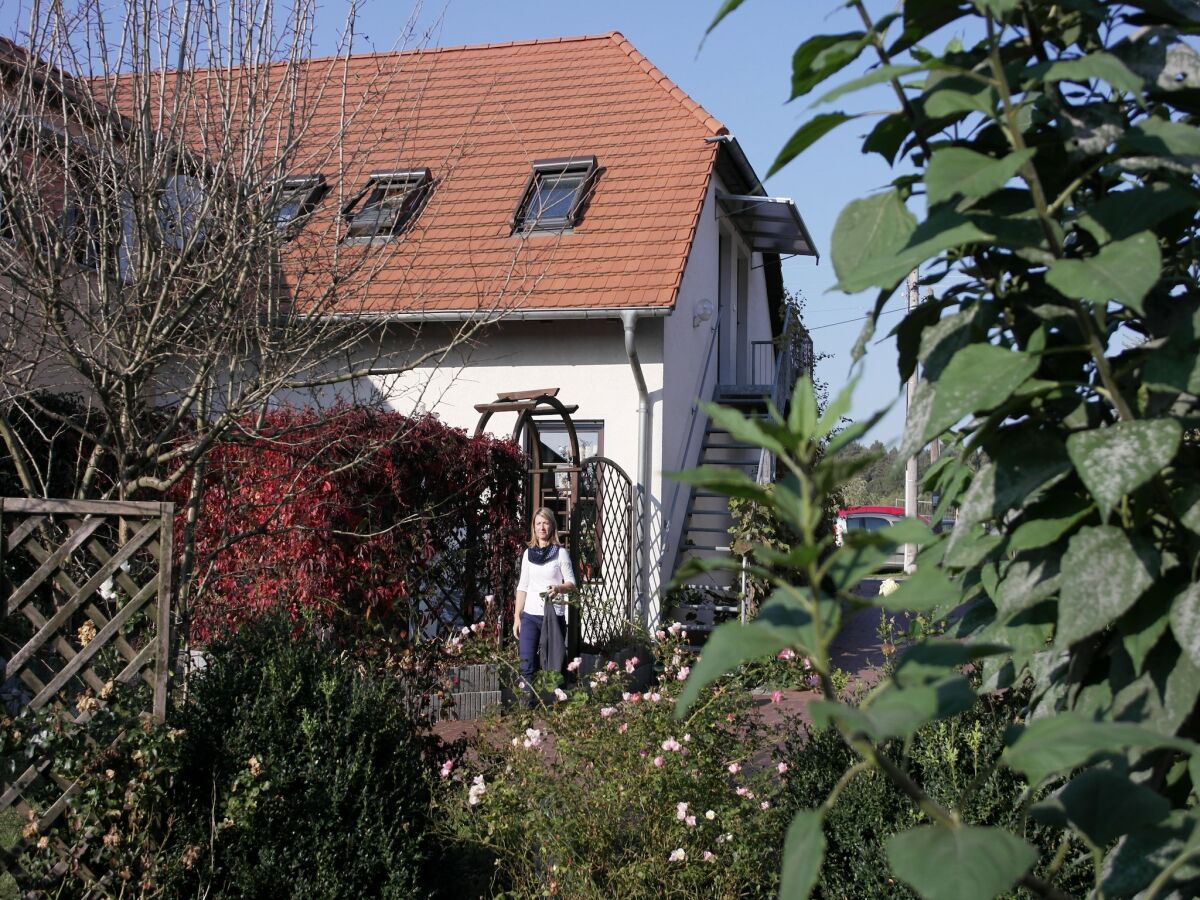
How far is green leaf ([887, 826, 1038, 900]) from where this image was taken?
849mm

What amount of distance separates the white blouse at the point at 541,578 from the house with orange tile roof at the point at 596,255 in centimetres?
235

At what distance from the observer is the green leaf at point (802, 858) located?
0.90 meters

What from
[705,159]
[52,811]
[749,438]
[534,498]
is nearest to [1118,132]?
[749,438]

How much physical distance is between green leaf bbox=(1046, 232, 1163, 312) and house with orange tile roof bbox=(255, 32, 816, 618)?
408 inches

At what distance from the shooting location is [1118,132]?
1.17 metres

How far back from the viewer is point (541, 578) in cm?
966

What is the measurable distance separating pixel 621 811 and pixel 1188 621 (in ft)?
11.8

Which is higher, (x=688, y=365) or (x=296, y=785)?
(x=688, y=365)

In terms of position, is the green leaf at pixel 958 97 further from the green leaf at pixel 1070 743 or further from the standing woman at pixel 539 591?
the standing woman at pixel 539 591

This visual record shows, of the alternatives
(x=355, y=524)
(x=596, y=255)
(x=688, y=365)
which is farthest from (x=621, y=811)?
(x=688, y=365)

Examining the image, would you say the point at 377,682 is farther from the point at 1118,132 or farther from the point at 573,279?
the point at 573,279

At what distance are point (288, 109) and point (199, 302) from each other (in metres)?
1.02

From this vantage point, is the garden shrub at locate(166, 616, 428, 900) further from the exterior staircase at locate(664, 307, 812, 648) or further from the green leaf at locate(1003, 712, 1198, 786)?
the exterior staircase at locate(664, 307, 812, 648)

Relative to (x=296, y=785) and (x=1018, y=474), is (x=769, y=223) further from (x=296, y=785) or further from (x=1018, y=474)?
(x=1018, y=474)
